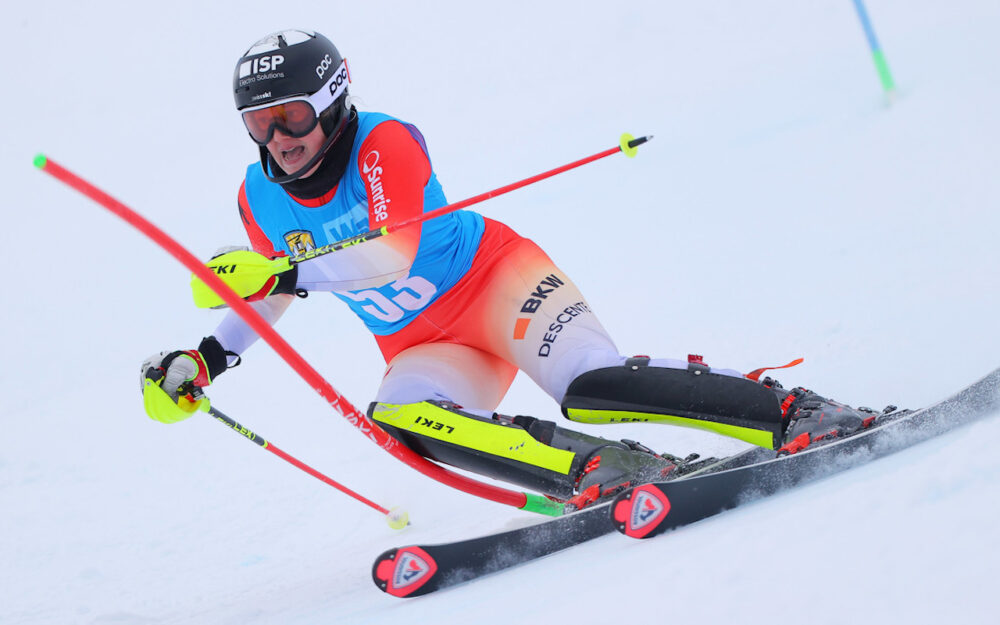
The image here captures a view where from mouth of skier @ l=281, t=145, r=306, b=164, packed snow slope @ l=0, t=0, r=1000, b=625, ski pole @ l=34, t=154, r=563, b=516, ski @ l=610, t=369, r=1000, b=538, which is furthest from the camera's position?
mouth of skier @ l=281, t=145, r=306, b=164

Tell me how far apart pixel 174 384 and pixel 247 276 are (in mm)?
576

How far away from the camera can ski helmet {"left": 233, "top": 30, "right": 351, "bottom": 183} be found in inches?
102

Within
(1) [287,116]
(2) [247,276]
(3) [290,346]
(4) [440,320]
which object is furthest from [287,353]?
(4) [440,320]

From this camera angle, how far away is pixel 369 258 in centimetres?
252

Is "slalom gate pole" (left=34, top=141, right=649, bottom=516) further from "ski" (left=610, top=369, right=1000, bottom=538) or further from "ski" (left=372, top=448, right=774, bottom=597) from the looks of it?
"ski" (left=610, top=369, right=1000, bottom=538)

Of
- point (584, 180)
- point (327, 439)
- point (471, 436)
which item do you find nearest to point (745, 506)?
point (471, 436)

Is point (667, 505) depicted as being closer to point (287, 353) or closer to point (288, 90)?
point (287, 353)

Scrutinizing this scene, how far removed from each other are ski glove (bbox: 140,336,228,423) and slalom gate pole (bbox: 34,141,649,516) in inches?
14.1

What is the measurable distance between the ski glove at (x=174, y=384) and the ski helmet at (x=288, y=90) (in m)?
0.63

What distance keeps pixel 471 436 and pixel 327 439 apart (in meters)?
2.10

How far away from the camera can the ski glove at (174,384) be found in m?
2.73

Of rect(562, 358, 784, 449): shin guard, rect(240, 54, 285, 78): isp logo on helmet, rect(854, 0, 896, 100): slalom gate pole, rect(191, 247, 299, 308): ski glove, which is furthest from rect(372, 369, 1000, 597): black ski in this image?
rect(854, 0, 896, 100): slalom gate pole

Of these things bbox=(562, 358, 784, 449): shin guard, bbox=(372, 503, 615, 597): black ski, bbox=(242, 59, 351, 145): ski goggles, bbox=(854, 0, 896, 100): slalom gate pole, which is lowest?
bbox=(372, 503, 615, 597): black ski

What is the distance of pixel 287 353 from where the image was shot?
2.21 m
